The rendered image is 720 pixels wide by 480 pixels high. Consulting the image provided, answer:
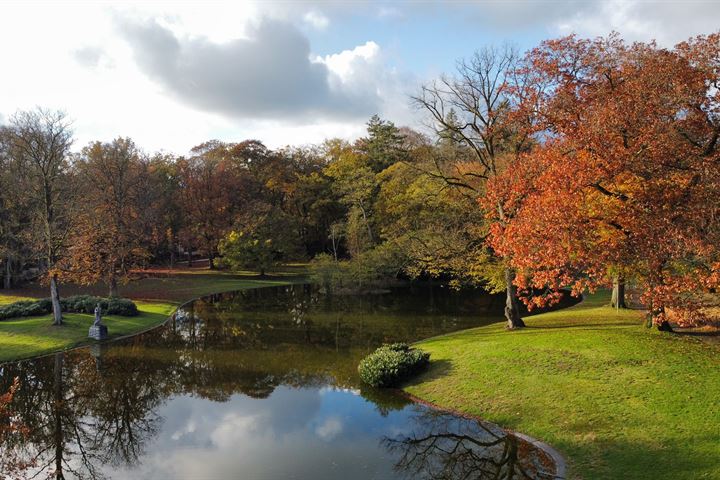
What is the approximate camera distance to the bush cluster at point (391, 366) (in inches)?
744

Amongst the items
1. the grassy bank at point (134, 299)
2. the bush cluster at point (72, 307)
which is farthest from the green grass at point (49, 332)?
the bush cluster at point (72, 307)

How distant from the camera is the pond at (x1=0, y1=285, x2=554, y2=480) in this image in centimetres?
1287

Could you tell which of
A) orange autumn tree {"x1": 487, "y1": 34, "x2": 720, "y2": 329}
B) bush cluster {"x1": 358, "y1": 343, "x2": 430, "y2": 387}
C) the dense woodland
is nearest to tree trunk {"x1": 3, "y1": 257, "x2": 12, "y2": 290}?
the dense woodland

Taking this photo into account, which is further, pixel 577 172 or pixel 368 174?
pixel 368 174

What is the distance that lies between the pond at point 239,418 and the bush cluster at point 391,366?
0.50 metres

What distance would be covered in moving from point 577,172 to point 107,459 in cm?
1665

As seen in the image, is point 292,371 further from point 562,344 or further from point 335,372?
point 562,344

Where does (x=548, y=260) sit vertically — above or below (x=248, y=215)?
below

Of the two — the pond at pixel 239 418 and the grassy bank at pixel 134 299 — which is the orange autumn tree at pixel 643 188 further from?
the grassy bank at pixel 134 299

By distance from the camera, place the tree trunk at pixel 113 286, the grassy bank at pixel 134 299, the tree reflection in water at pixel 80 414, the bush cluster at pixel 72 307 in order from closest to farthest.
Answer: the tree reflection in water at pixel 80 414, the grassy bank at pixel 134 299, the bush cluster at pixel 72 307, the tree trunk at pixel 113 286

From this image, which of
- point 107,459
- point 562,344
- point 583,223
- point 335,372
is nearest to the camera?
point 107,459

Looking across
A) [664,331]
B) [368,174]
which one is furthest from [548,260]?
[368,174]

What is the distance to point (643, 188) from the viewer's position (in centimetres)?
1522

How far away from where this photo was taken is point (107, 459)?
1366cm
